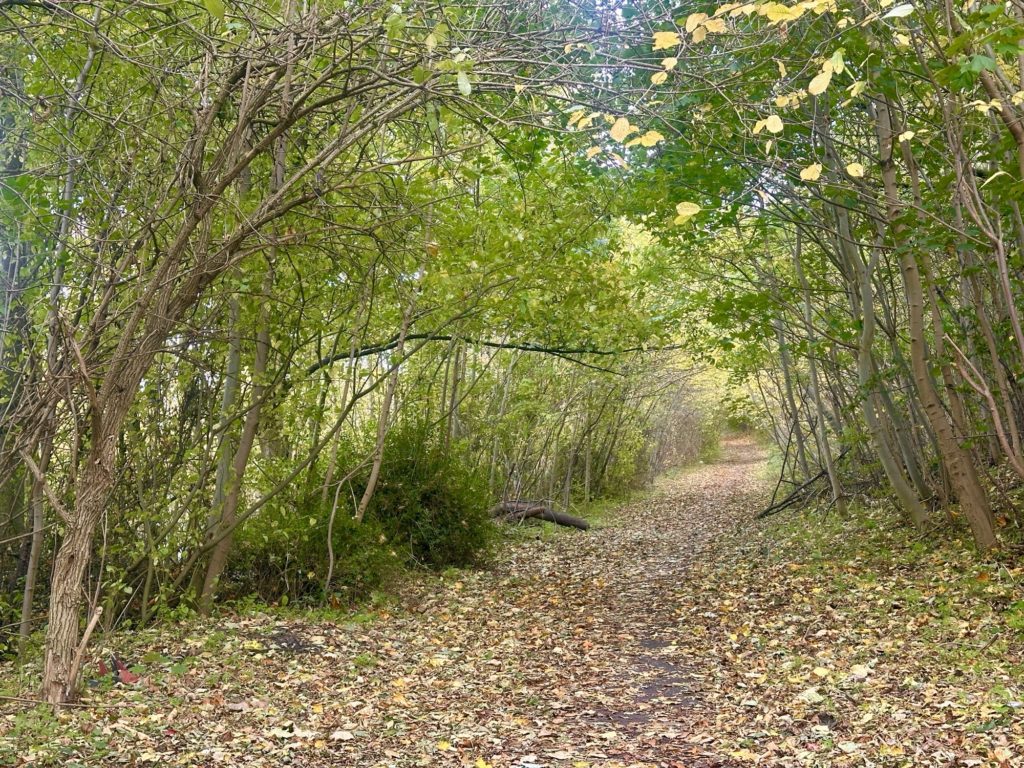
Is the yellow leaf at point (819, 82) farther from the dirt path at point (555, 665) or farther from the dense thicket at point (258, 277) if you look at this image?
the dirt path at point (555, 665)

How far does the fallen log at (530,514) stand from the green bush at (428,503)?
357 cm

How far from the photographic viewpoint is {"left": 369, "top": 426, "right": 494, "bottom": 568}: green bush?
32.4 feet

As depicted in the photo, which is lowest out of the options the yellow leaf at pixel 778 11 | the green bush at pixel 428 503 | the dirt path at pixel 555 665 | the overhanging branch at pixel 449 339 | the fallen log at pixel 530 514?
the dirt path at pixel 555 665

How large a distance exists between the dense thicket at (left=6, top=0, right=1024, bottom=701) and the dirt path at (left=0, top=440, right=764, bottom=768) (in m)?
0.71

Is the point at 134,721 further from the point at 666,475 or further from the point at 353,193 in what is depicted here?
the point at 666,475

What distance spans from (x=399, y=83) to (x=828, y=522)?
1032cm

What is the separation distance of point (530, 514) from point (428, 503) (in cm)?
489

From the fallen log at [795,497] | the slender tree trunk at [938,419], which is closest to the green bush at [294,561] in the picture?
the slender tree trunk at [938,419]

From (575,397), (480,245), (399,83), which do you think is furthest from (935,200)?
(575,397)

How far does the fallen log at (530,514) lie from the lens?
47.3 feet

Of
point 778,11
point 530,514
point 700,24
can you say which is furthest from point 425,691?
point 530,514

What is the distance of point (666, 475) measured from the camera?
106 ft

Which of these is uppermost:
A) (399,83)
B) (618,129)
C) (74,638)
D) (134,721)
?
(399,83)

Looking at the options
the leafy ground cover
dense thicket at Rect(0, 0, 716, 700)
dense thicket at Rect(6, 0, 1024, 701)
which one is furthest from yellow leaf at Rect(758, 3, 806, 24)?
the leafy ground cover
